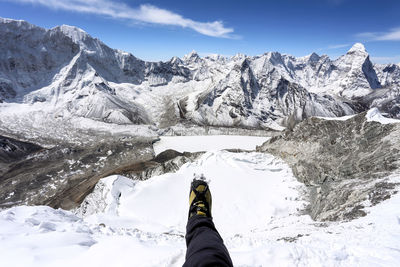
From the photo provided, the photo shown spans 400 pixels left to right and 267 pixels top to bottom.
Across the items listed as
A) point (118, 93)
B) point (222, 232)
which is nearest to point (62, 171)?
point (222, 232)

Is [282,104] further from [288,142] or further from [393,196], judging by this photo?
[393,196]

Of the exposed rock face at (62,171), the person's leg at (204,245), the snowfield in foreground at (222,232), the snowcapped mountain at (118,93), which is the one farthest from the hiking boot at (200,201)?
the snowcapped mountain at (118,93)

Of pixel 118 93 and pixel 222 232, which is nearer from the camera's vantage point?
pixel 222 232

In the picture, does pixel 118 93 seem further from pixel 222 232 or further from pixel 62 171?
pixel 222 232

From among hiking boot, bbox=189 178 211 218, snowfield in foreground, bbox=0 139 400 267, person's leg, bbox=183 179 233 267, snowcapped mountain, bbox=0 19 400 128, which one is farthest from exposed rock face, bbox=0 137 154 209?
snowcapped mountain, bbox=0 19 400 128

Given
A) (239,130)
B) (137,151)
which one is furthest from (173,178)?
(239,130)

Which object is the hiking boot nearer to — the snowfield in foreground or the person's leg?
the person's leg

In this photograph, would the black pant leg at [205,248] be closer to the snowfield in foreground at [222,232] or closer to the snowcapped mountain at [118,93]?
the snowfield in foreground at [222,232]

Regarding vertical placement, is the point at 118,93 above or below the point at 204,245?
above
